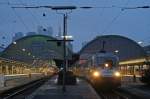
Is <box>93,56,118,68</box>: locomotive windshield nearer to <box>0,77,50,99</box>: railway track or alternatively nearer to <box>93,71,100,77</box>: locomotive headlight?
<box>93,71,100,77</box>: locomotive headlight

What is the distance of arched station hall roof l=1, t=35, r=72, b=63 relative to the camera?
15860 centimetres

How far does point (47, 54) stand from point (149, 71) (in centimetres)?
12073

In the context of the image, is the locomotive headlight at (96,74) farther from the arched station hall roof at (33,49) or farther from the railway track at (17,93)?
the arched station hall roof at (33,49)

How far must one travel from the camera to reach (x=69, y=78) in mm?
53281

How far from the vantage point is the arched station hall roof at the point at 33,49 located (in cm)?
15860

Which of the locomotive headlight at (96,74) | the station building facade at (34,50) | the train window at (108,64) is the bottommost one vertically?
the locomotive headlight at (96,74)

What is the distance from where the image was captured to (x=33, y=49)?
561 ft

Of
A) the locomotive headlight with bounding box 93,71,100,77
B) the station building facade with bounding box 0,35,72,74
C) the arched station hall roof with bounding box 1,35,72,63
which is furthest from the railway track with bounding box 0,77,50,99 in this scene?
the arched station hall roof with bounding box 1,35,72,63

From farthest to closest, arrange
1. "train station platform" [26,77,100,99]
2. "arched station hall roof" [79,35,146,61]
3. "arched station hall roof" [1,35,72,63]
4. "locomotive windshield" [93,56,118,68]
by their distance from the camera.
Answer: "arched station hall roof" [1,35,72,63], "arched station hall roof" [79,35,146,61], "locomotive windshield" [93,56,118,68], "train station platform" [26,77,100,99]

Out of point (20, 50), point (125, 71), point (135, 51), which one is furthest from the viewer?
point (20, 50)

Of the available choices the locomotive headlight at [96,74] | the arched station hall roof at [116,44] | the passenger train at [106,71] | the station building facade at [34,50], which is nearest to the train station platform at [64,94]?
the passenger train at [106,71]

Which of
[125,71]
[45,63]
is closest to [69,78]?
[125,71]

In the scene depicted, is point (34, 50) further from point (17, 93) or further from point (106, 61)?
point (17, 93)

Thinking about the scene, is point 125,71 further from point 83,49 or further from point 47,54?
point 47,54
